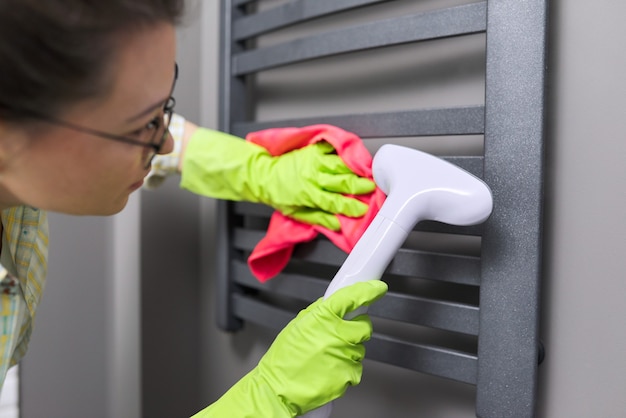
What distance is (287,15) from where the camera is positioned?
0.84 m

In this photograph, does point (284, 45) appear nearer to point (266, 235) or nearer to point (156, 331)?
point (266, 235)

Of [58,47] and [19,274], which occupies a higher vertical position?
[58,47]

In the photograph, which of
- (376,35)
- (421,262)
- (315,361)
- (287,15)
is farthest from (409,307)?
(287,15)

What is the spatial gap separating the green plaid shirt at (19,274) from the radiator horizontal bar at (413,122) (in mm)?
396

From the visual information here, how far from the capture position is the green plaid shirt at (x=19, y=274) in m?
0.68

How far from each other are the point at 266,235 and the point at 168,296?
35 cm

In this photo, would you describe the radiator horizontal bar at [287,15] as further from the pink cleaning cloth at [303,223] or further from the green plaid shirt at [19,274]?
the green plaid shirt at [19,274]

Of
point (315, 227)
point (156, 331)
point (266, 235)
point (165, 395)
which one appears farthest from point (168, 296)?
point (315, 227)

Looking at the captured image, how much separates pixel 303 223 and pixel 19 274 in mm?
376

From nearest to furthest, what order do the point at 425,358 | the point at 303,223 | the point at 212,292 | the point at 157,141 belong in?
1. the point at 157,141
2. the point at 425,358
3. the point at 303,223
4. the point at 212,292

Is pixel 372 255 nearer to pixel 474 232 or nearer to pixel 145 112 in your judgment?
pixel 474 232

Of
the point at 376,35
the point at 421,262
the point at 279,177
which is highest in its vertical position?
the point at 376,35

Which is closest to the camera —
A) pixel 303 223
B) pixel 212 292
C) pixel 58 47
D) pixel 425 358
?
pixel 58 47

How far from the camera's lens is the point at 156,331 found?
1097mm
